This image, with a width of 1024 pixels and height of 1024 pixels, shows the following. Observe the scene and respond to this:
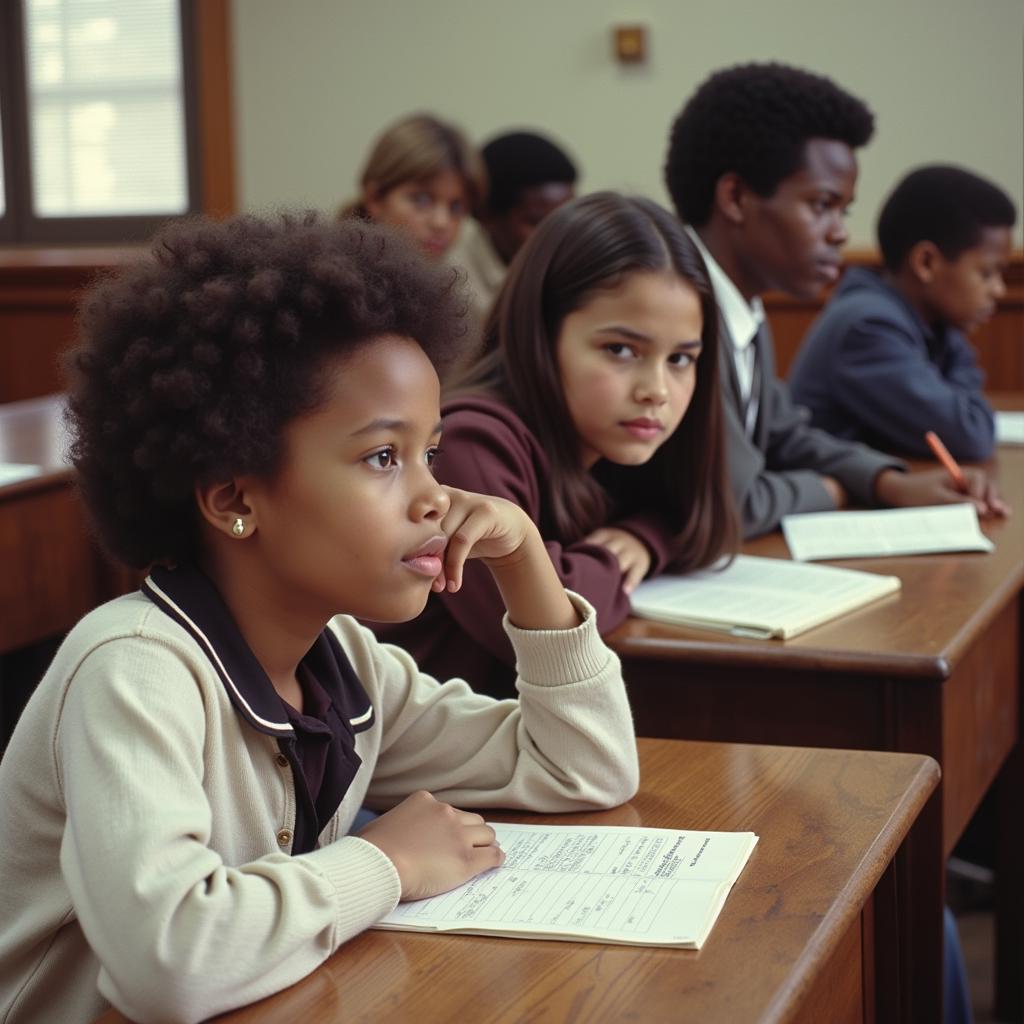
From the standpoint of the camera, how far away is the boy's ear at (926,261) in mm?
2977

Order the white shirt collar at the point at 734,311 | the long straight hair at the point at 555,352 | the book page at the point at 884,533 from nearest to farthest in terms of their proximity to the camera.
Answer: the long straight hair at the point at 555,352, the book page at the point at 884,533, the white shirt collar at the point at 734,311

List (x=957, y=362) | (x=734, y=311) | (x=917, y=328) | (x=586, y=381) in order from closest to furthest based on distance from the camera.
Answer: (x=586, y=381), (x=734, y=311), (x=917, y=328), (x=957, y=362)

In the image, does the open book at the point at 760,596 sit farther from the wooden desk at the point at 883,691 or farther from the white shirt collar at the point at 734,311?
the white shirt collar at the point at 734,311

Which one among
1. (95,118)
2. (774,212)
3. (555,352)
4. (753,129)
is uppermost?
(95,118)

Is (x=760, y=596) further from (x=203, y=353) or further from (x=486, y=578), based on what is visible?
(x=203, y=353)

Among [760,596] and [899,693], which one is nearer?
[899,693]

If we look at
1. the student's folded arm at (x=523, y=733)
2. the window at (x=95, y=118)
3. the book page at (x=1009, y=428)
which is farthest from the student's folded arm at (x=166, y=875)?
the window at (x=95, y=118)

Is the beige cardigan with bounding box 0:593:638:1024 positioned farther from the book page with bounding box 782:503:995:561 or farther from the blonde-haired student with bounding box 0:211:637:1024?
the book page with bounding box 782:503:995:561

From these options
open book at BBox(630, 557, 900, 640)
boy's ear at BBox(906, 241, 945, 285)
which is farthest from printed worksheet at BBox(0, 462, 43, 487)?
boy's ear at BBox(906, 241, 945, 285)

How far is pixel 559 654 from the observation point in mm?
1185

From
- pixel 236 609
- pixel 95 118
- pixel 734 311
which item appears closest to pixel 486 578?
pixel 236 609

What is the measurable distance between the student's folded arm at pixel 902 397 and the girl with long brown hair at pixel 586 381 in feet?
3.49

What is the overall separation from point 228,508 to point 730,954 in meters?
0.42

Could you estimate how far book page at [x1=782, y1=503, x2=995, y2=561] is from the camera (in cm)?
199
